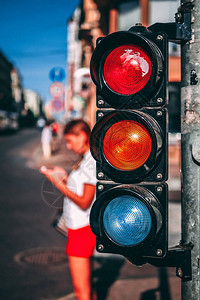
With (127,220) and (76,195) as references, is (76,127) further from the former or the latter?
(127,220)

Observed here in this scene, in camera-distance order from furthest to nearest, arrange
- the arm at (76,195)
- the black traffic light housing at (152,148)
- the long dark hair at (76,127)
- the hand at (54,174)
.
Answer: the long dark hair at (76,127), the arm at (76,195), the hand at (54,174), the black traffic light housing at (152,148)

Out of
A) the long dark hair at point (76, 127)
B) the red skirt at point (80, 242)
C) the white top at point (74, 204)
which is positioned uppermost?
the long dark hair at point (76, 127)

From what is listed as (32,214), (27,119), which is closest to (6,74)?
Answer: (27,119)

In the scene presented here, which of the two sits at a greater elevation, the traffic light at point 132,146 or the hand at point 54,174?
the traffic light at point 132,146

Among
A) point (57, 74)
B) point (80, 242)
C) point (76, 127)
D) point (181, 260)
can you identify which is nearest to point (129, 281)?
point (80, 242)

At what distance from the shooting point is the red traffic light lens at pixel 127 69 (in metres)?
1.62

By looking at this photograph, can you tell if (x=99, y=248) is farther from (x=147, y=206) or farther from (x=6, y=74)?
(x=6, y=74)

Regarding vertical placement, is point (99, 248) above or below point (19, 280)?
above

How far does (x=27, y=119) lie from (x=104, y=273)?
114 meters

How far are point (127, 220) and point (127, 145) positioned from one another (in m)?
0.33

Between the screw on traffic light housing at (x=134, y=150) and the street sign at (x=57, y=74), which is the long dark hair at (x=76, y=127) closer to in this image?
the screw on traffic light housing at (x=134, y=150)

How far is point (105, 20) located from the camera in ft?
56.6

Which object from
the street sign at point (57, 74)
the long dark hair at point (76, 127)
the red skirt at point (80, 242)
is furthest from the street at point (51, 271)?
the street sign at point (57, 74)

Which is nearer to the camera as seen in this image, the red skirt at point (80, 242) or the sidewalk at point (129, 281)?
the red skirt at point (80, 242)
